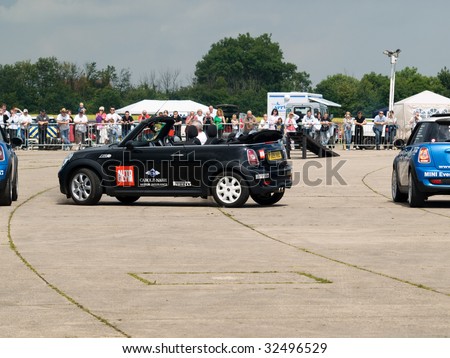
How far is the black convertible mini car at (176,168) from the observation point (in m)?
19.9

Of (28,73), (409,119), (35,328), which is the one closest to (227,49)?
(28,73)

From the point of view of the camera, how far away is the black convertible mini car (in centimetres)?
1992

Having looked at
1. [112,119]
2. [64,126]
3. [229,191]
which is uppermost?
[112,119]

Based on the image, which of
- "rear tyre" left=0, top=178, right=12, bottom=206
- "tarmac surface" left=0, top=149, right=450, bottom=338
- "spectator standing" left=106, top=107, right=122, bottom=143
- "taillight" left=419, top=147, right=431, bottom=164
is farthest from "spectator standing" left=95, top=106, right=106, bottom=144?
"taillight" left=419, top=147, right=431, bottom=164

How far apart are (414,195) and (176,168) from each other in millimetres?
4033

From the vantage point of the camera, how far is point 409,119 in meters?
55.2

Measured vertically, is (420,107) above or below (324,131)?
above

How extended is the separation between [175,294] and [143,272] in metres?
1.56

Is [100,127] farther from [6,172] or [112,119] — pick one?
[6,172]

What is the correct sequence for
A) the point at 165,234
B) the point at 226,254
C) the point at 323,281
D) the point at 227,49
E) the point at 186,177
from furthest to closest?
the point at 227,49
the point at 186,177
the point at 165,234
the point at 226,254
the point at 323,281

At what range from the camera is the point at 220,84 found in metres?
158

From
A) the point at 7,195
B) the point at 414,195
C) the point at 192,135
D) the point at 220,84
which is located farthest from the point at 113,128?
the point at 220,84
